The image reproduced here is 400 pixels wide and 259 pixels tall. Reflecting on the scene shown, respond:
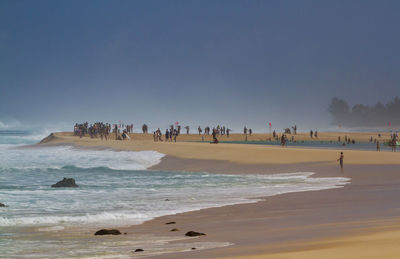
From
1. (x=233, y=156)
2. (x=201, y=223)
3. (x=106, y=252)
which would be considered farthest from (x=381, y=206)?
(x=233, y=156)

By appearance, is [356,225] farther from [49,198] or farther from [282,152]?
[282,152]

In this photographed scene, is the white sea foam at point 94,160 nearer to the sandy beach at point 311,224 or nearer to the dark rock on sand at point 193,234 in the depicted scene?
the sandy beach at point 311,224

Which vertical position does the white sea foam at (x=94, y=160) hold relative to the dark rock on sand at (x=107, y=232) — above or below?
above

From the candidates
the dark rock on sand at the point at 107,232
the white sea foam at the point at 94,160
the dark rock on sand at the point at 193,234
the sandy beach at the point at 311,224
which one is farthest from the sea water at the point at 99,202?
the white sea foam at the point at 94,160

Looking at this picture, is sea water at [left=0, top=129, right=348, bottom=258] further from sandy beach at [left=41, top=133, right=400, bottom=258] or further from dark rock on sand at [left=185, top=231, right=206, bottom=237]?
sandy beach at [left=41, top=133, right=400, bottom=258]

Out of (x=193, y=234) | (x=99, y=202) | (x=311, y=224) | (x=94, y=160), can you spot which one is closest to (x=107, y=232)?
(x=193, y=234)

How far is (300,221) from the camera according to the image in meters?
12.3

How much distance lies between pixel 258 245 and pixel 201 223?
4.06 metres

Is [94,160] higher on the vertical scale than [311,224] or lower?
higher

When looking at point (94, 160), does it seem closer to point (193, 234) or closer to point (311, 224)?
point (193, 234)

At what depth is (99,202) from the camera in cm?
1781

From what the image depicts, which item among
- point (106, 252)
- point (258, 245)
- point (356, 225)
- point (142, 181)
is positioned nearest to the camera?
point (258, 245)

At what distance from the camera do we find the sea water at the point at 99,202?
10.4 metres

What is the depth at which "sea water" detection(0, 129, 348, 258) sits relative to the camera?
10445mm
